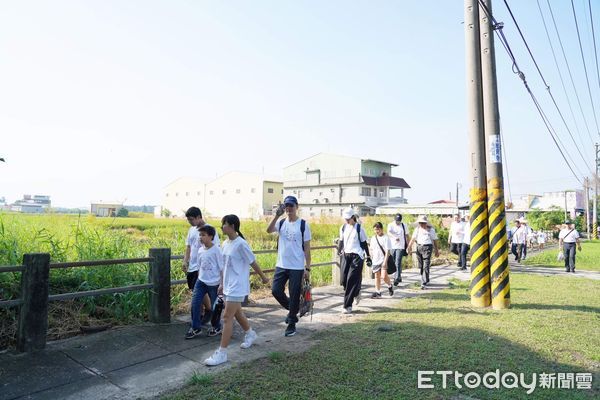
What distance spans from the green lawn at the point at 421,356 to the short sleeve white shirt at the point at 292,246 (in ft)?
3.25

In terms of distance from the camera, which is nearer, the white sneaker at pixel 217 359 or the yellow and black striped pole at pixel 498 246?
the white sneaker at pixel 217 359

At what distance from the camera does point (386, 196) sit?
174 ft

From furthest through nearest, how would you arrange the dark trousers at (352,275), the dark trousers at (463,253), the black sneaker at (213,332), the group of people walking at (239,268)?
the dark trousers at (463,253) < the dark trousers at (352,275) < the black sneaker at (213,332) < the group of people walking at (239,268)

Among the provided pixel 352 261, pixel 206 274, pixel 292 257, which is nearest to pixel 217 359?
pixel 206 274

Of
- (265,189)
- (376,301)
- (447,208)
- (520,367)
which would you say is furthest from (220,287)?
(265,189)

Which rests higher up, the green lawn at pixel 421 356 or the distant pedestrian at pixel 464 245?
the distant pedestrian at pixel 464 245

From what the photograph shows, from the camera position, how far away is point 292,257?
5320mm

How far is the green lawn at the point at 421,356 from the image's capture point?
365cm

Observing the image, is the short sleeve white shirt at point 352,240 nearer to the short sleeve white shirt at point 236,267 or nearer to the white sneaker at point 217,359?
the short sleeve white shirt at point 236,267

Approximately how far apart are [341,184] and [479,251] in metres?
44.6

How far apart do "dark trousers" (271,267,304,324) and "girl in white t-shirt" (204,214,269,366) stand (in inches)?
30.0

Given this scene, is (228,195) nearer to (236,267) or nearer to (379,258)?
(379,258)
